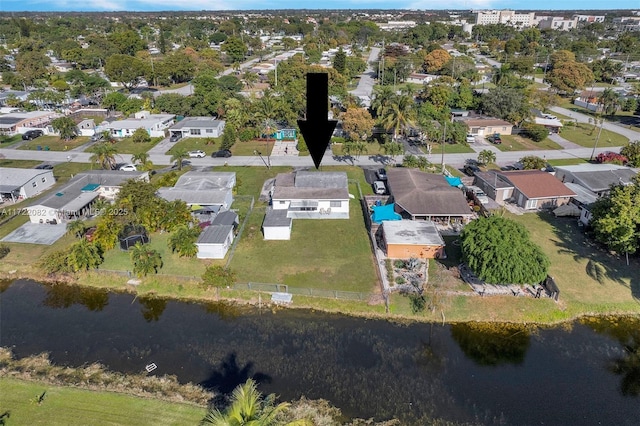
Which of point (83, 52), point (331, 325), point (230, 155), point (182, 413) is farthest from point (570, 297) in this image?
point (83, 52)

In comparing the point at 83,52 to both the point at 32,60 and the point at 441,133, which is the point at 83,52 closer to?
the point at 32,60

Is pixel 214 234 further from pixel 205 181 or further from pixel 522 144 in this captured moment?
pixel 522 144


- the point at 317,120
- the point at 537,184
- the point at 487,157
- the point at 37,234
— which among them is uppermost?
the point at 317,120

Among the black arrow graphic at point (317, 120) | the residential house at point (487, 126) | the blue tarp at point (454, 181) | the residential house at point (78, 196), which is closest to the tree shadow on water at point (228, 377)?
the black arrow graphic at point (317, 120)

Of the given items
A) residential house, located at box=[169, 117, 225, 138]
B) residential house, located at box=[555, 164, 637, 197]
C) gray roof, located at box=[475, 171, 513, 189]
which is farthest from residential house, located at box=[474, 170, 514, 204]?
residential house, located at box=[169, 117, 225, 138]

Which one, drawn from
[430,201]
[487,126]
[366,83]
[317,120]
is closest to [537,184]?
[430,201]

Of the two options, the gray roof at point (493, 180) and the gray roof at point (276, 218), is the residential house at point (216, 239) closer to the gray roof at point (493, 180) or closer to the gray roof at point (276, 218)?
the gray roof at point (276, 218)
